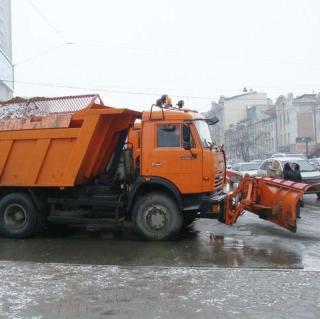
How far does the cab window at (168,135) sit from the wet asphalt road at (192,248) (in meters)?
2.00

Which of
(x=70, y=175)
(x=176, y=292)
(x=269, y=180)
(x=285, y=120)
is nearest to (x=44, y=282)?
(x=176, y=292)

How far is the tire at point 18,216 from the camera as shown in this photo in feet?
39.0

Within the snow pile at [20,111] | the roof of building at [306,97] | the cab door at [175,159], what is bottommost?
the cab door at [175,159]

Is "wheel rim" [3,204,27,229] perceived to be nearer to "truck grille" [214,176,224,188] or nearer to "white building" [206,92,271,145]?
"truck grille" [214,176,224,188]

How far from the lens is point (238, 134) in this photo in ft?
299

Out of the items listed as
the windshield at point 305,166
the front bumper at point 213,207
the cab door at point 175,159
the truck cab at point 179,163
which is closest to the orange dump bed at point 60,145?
the truck cab at point 179,163

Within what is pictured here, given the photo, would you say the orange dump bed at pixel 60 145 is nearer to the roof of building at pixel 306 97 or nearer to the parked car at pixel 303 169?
the parked car at pixel 303 169

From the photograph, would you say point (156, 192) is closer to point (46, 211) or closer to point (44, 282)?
point (46, 211)

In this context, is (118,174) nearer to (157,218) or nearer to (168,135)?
(157,218)

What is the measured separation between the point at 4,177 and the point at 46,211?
1201 millimetres

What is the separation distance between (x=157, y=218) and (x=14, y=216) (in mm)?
3389

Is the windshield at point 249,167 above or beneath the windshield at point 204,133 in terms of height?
beneath

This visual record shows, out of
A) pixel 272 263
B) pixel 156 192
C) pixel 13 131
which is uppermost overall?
pixel 13 131

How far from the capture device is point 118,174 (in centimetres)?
1228
